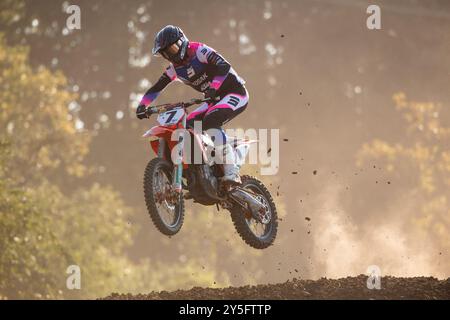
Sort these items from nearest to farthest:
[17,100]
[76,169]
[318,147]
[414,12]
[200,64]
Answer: [200,64] < [17,100] < [76,169] < [318,147] < [414,12]

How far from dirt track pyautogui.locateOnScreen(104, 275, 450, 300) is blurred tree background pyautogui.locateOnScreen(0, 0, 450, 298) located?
25951mm

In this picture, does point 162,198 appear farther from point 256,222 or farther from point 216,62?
point 256,222

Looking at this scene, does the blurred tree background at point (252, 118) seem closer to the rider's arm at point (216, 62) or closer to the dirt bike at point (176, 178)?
the dirt bike at point (176, 178)

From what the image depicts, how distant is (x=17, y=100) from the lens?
40.7 m

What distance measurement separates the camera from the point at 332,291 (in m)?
10.3

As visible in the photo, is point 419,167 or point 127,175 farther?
point 127,175

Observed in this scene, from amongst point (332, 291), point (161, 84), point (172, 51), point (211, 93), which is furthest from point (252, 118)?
point (332, 291)

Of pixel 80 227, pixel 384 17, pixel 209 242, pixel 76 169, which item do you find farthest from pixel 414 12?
pixel 80 227

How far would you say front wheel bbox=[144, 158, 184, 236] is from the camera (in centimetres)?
1130

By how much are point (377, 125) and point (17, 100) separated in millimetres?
20328

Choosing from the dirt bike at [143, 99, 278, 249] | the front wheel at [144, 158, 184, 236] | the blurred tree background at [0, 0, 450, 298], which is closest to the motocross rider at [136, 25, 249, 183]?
the dirt bike at [143, 99, 278, 249]

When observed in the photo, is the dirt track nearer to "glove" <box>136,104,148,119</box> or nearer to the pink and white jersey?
"glove" <box>136,104,148,119</box>

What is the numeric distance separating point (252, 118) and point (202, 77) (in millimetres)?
38448
